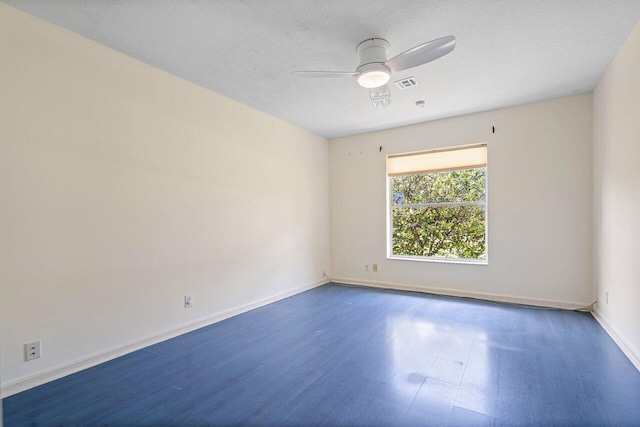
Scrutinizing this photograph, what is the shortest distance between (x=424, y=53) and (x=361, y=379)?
2.23 m

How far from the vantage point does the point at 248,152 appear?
13.0 ft

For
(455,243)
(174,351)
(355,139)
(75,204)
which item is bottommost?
(174,351)

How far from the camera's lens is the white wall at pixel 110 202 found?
2113 mm

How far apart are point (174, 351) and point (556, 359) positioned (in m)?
3.05

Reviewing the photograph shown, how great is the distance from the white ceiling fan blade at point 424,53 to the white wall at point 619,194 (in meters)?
1.52

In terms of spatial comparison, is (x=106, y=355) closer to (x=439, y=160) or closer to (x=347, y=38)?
(x=347, y=38)

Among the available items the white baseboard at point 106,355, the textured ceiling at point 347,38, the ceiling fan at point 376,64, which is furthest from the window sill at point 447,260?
the ceiling fan at point 376,64

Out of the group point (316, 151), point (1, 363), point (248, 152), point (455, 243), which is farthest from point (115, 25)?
point (455, 243)

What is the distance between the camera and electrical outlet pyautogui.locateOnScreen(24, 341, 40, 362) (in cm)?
211

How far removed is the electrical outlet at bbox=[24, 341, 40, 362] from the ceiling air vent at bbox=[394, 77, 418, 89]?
3.61 meters

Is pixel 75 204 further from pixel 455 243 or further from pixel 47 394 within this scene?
pixel 455 243

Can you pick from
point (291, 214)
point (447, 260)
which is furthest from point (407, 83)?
point (447, 260)

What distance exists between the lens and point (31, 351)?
2.13m

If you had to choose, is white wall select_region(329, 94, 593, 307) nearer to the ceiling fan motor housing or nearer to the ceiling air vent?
the ceiling air vent
